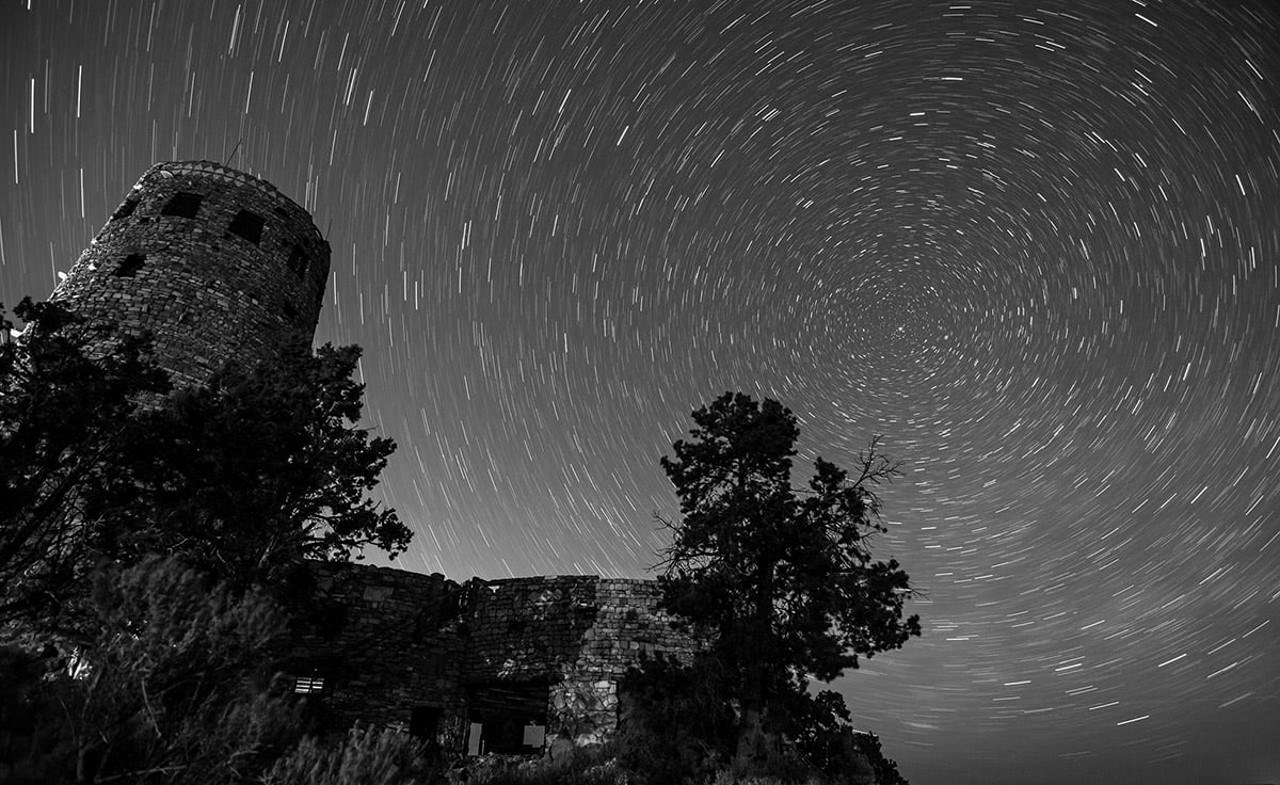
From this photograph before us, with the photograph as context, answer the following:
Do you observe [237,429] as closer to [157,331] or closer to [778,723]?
[157,331]

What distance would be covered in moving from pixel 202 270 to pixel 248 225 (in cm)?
210

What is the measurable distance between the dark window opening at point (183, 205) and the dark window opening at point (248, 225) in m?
0.79

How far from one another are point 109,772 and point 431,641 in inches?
346

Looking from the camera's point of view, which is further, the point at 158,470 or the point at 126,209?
the point at 126,209

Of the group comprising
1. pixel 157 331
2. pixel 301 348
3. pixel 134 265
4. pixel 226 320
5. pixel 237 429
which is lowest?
pixel 237 429

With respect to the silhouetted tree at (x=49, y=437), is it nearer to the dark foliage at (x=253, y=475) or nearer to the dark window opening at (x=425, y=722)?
the dark foliage at (x=253, y=475)

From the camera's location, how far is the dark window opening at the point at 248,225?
14.6 metres

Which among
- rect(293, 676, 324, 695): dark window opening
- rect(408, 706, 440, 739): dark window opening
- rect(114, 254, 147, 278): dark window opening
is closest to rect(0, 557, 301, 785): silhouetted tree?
rect(293, 676, 324, 695): dark window opening

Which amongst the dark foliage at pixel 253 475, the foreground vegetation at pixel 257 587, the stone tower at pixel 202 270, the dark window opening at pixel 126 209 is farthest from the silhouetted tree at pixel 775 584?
the dark window opening at pixel 126 209

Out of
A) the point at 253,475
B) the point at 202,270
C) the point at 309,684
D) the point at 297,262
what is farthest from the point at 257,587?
the point at 297,262

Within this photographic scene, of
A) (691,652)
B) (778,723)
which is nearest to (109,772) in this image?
(778,723)

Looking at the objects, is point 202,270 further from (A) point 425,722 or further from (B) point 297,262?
(A) point 425,722

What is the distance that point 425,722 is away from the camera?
13.0 metres

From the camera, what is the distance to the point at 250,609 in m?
6.02
